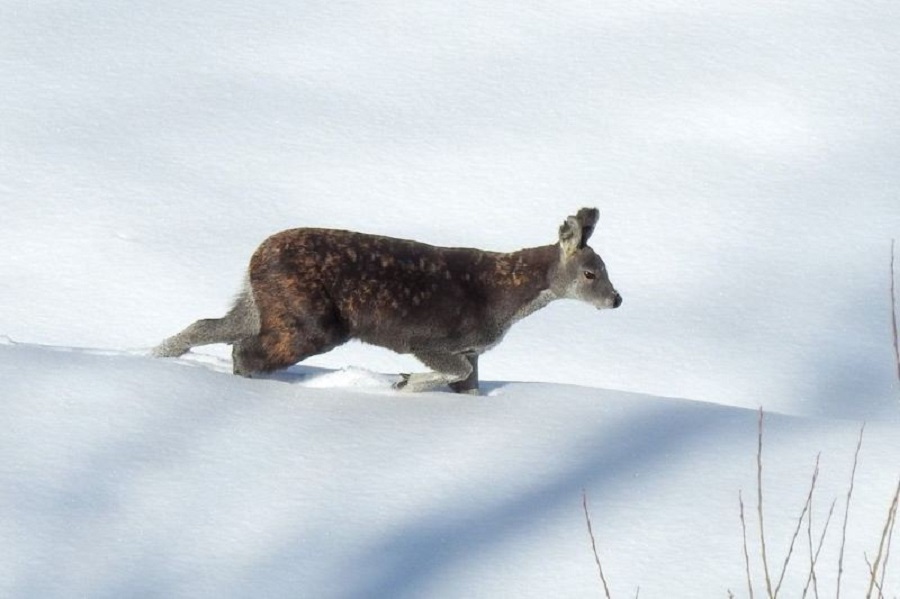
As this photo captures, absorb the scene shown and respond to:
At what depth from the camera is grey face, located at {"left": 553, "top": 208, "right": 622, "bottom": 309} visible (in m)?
7.82

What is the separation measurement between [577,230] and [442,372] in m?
0.93

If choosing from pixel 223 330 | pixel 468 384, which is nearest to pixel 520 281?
pixel 468 384

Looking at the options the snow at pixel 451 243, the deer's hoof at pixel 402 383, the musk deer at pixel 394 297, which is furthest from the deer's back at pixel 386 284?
the snow at pixel 451 243

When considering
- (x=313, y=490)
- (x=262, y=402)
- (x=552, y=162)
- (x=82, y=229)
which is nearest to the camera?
(x=313, y=490)

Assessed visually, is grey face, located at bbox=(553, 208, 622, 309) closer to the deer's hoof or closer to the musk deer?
the musk deer

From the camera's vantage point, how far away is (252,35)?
16.0m

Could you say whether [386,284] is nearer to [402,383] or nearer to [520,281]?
[402,383]

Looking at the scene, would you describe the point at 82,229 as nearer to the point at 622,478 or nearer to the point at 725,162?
the point at 725,162

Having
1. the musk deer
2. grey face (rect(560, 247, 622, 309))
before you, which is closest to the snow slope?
the musk deer

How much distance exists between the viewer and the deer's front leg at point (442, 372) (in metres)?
7.59

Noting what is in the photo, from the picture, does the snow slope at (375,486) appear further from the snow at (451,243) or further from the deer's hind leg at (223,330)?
the deer's hind leg at (223,330)

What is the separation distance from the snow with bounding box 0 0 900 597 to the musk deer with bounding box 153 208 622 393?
0.23m

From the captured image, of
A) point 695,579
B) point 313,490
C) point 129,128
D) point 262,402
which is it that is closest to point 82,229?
point 129,128

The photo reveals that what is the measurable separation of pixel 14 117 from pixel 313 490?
30.1 ft
